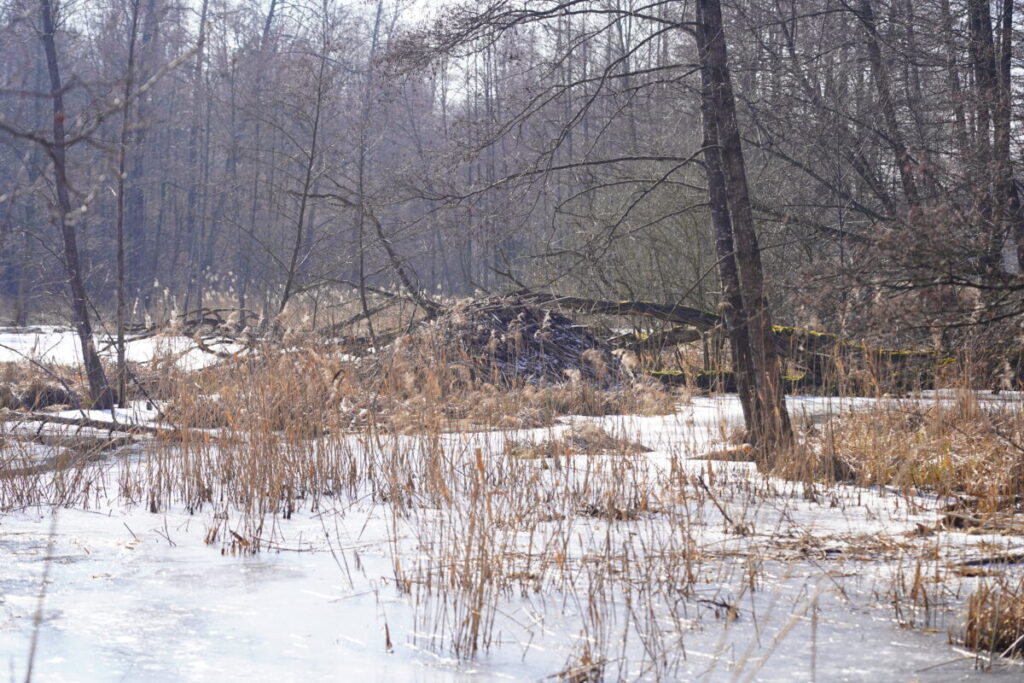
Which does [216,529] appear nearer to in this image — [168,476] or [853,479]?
[168,476]

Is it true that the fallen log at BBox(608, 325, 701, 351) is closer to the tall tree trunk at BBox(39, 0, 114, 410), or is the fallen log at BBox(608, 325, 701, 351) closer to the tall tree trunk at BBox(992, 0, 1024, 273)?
the tall tree trunk at BBox(992, 0, 1024, 273)

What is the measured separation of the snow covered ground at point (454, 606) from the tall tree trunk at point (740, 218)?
147 centimetres

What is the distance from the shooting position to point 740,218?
6.39m

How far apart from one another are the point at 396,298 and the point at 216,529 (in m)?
5.99

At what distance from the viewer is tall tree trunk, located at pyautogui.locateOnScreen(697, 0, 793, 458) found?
6316mm

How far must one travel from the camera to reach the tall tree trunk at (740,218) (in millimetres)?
6316

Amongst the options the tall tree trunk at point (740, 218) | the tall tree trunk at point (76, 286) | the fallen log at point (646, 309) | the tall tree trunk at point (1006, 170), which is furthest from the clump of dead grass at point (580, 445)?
the tall tree trunk at point (76, 286)

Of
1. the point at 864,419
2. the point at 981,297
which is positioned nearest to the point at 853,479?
the point at 864,419

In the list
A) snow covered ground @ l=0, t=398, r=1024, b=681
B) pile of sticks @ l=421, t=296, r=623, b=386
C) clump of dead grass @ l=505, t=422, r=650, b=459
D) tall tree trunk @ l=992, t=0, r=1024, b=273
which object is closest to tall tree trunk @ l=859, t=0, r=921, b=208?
tall tree trunk @ l=992, t=0, r=1024, b=273

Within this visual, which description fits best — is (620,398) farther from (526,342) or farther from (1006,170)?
(1006,170)

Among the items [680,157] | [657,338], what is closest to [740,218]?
[680,157]

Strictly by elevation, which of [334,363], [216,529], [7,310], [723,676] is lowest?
[723,676]

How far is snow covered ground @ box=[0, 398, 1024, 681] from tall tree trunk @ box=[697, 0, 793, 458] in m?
1.47

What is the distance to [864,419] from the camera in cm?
650
